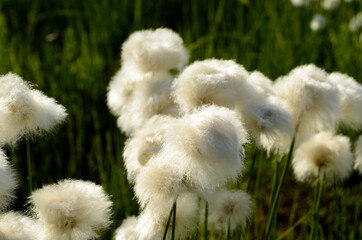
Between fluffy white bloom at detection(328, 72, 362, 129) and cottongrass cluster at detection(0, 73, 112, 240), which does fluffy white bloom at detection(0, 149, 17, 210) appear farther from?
fluffy white bloom at detection(328, 72, 362, 129)

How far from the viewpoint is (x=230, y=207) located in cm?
122

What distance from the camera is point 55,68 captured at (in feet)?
9.51

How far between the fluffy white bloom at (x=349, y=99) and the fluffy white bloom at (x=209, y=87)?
320mm

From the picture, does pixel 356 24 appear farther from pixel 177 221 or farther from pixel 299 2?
pixel 177 221

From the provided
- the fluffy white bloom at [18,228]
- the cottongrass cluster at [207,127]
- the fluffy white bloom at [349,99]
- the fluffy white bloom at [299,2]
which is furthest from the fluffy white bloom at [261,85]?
the fluffy white bloom at [299,2]

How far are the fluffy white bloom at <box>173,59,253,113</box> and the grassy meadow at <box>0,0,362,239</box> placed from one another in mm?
779

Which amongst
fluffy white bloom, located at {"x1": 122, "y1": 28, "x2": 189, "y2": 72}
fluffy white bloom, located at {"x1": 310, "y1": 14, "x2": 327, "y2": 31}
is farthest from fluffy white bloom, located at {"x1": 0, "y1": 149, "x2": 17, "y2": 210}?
fluffy white bloom, located at {"x1": 310, "y1": 14, "x2": 327, "y2": 31}

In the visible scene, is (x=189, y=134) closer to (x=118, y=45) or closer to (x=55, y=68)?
(x=55, y=68)

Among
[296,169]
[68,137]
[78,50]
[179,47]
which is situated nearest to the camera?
[179,47]

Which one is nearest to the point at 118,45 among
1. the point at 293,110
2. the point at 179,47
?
the point at 179,47

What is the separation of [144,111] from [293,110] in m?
0.38

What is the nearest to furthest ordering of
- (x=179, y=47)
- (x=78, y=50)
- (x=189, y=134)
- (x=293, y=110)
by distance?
1. (x=189, y=134)
2. (x=293, y=110)
3. (x=179, y=47)
4. (x=78, y=50)

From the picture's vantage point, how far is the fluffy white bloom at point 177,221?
110cm

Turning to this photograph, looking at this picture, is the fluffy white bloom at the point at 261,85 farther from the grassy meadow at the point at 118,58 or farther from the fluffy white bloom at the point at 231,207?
the grassy meadow at the point at 118,58
